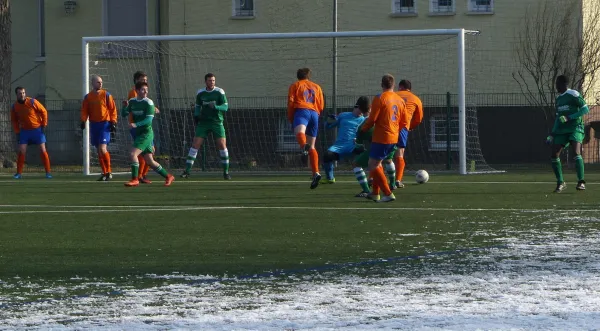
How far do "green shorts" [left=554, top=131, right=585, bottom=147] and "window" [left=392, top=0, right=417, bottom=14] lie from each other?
1718cm

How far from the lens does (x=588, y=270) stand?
8.28 metres

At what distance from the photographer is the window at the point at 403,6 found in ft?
110

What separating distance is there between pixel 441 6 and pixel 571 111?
17327 millimetres

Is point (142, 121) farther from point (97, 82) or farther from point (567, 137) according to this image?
point (567, 137)

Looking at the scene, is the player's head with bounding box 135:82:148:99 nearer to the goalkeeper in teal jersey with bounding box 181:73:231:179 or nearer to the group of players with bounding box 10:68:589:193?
the group of players with bounding box 10:68:589:193

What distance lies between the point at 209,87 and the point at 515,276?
12.8m

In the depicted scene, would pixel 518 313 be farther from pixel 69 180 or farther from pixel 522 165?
pixel 522 165

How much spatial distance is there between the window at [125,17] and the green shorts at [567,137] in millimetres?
20972

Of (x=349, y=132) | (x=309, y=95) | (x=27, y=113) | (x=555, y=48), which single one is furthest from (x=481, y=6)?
(x=349, y=132)

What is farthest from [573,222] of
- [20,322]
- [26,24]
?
[26,24]

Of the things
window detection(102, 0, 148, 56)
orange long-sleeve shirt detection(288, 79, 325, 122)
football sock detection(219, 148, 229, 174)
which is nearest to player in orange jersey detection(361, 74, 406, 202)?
orange long-sleeve shirt detection(288, 79, 325, 122)

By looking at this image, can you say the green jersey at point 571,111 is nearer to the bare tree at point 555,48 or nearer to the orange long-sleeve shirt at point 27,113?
the orange long-sleeve shirt at point 27,113

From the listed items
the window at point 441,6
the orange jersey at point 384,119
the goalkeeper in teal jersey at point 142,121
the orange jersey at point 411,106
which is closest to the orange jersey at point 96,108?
the goalkeeper in teal jersey at point 142,121

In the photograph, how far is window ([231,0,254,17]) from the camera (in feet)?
114
